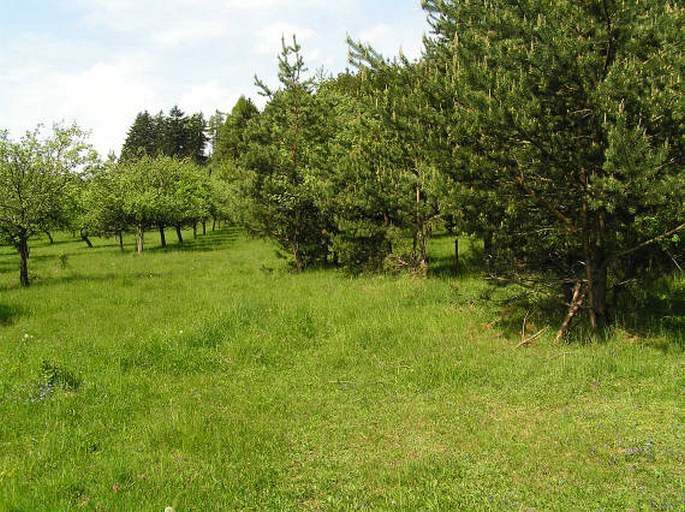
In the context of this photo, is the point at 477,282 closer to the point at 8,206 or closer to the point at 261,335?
the point at 261,335

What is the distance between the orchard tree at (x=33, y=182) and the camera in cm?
1670

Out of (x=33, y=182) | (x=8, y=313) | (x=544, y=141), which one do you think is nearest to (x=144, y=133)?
(x=33, y=182)

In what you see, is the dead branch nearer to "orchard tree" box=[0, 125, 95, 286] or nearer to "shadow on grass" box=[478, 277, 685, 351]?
"shadow on grass" box=[478, 277, 685, 351]

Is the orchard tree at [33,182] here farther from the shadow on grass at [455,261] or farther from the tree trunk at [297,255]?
the shadow on grass at [455,261]

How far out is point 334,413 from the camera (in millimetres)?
6293

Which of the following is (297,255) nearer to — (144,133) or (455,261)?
(455,261)

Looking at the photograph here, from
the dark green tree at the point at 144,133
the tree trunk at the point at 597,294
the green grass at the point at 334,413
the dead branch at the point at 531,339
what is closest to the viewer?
the green grass at the point at 334,413

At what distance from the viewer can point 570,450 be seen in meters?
5.05

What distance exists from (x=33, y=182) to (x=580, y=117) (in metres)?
17.5

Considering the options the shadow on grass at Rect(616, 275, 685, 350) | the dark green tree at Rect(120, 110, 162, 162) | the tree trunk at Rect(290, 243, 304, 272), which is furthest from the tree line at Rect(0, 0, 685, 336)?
the dark green tree at Rect(120, 110, 162, 162)

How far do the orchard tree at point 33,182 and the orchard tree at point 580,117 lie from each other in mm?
15066

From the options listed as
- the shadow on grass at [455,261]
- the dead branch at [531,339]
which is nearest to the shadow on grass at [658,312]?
the dead branch at [531,339]

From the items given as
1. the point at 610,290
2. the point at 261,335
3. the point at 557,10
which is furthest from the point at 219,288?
the point at 557,10

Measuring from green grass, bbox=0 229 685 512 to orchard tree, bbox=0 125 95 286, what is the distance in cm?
697
